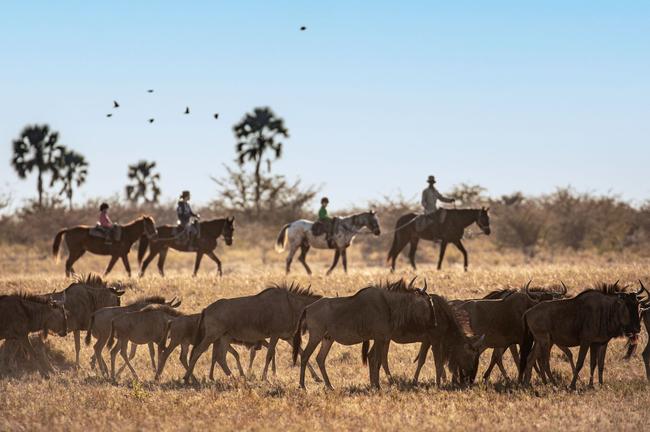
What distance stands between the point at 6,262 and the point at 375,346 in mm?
29405

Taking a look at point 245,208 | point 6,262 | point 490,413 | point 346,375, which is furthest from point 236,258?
point 490,413

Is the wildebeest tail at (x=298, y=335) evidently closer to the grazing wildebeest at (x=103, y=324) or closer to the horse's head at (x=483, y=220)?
the grazing wildebeest at (x=103, y=324)

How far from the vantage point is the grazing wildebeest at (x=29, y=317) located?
16203 millimetres

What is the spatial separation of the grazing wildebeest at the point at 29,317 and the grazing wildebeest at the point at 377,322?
15.3 feet

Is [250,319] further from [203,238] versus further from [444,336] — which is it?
[203,238]

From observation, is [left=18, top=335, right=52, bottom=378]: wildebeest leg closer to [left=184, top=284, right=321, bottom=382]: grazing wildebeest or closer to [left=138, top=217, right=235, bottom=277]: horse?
[left=184, top=284, right=321, bottom=382]: grazing wildebeest

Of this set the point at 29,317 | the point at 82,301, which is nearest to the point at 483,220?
the point at 82,301

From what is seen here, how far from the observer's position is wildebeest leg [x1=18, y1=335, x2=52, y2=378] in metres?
16.4

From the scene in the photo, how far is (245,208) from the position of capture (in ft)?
204

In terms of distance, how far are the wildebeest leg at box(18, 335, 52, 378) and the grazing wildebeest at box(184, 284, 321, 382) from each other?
10.5 feet

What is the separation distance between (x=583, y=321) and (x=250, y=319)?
16.6 ft

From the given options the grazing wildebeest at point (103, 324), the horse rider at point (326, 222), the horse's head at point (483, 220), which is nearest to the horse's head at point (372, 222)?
the horse rider at point (326, 222)

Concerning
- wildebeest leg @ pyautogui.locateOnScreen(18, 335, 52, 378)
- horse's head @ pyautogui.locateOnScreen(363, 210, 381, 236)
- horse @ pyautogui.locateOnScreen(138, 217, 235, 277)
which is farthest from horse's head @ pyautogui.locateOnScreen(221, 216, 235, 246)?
wildebeest leg @ pyautogui.locateOnScreen(18, 335, 52, 378)

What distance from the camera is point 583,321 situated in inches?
559
